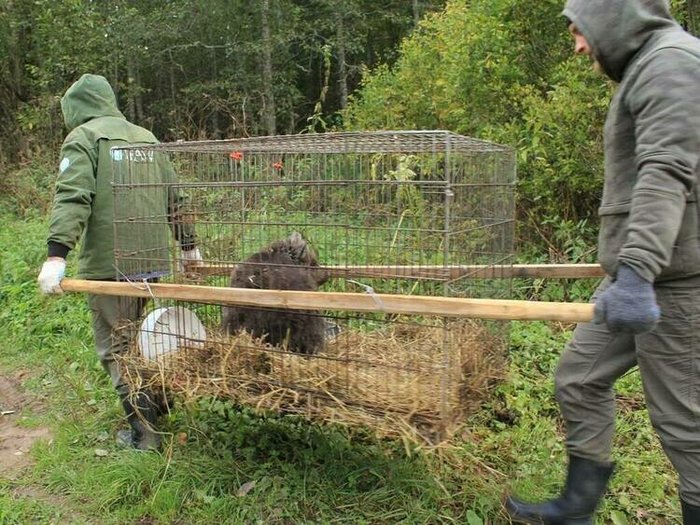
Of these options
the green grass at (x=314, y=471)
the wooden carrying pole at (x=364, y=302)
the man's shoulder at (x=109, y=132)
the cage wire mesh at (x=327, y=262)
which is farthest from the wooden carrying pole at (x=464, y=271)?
the man's shoulder at (x=109, y=132)

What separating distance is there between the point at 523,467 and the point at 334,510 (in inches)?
38.0

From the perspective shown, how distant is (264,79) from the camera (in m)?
16.6

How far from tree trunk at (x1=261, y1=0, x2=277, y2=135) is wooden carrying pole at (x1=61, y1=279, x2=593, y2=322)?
13.1m

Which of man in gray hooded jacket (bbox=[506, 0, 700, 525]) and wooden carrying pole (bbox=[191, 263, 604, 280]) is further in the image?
wooden carrying pole (bbox=[191, 263, 604, 280])

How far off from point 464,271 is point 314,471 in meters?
1.31

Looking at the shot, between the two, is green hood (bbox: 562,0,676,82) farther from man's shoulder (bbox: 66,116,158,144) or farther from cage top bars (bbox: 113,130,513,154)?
man's shoulder (bbox: 66,116,158,144)

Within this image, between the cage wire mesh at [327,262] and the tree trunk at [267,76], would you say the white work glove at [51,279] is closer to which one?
the cage wire mesh at [327,262]

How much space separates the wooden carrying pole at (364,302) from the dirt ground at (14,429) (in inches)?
50.5

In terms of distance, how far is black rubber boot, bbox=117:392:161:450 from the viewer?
3635 mm

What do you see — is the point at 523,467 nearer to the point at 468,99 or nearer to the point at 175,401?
the point at 175,401

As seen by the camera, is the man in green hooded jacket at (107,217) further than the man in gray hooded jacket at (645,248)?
Yes

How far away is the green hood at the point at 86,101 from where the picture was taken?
374cm

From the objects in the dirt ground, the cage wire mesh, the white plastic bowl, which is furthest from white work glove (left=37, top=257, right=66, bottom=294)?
the dirt ground

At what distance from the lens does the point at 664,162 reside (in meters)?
1.94
